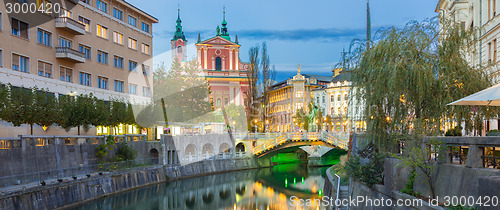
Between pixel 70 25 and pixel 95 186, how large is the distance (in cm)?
1681

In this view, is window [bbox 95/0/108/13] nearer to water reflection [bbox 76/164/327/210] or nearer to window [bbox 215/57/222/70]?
water reflection [bbox 76/164/327/210]

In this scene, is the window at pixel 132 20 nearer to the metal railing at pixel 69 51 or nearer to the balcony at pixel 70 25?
the balcony at pixel 70 25

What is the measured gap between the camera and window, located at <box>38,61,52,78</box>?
41.0m

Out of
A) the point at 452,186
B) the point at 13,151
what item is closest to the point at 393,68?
the point at 452,186

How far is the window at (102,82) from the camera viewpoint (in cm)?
5019

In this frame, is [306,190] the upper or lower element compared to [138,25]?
lower

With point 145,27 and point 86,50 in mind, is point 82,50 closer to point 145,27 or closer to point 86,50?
point 86,50

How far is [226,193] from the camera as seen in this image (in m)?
42.5

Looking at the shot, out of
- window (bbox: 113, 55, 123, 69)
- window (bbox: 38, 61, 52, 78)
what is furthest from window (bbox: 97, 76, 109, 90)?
window (bbox: 38, 61, 52, 78)

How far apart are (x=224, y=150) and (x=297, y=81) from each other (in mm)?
65307

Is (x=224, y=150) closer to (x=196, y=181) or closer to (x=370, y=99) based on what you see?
(x=196, y=181)

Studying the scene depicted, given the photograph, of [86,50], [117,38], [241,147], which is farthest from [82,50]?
[241,147]

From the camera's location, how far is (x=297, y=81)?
123875 millimetres

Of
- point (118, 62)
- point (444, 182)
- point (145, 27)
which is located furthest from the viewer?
point (145, 27)
